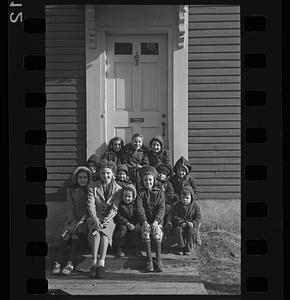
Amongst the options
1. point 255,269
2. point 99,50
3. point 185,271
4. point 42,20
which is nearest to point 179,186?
point 185,271

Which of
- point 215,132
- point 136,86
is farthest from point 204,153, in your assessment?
point 136,86

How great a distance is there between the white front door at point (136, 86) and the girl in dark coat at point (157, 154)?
9cm

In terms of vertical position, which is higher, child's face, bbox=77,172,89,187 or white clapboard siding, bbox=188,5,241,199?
white clapboard siding, bbox=188,5,241,199

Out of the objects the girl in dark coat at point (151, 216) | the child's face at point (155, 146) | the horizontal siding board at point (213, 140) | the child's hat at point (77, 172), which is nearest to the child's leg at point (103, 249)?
the girl in dark coat at point (151, 216)

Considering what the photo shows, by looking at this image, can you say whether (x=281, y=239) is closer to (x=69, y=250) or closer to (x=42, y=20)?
(x=69, y=250)

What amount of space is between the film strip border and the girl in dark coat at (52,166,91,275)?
0.64m

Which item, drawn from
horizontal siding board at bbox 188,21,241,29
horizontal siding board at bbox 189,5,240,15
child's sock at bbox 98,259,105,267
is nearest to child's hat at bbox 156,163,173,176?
child's sock at bbox 98,259,105,267

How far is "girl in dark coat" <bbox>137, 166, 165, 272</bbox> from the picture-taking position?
513 centimetres

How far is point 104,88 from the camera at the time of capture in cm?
544

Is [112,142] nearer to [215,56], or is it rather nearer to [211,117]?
[211,117]

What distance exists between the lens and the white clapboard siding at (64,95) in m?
5.29

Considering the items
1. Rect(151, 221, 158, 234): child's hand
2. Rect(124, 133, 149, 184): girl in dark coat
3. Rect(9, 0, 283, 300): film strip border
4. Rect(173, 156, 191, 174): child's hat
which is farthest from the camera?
Rect(173, 156, 191, 174): child's hat

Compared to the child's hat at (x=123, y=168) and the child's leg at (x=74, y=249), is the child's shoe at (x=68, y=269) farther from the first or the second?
the child's hat at (x=123, y=168)

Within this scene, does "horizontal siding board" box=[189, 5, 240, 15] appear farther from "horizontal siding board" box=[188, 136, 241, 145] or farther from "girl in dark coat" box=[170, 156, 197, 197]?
"girl in dark coat" box=[170, 156, 197, 197]
